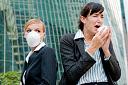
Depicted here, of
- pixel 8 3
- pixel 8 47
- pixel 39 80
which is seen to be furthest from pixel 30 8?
pixel 39 80

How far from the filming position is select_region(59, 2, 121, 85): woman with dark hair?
3.27 metres

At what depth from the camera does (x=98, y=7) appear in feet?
11.5

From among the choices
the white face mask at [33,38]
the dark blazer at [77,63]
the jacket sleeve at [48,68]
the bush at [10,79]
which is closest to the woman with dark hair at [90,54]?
the dark blazer at [77,63]

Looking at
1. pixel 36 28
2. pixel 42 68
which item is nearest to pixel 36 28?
pixel 36 28

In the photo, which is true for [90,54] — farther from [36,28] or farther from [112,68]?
[36,28]

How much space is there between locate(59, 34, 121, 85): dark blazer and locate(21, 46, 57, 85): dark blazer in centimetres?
25

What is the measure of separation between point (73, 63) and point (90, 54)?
192mm

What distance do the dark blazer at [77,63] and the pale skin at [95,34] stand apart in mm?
66

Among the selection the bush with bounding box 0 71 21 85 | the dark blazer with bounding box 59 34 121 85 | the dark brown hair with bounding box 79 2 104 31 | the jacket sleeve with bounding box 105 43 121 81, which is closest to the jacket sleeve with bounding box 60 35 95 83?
the dark blazer with bounding box 59 34 121 85

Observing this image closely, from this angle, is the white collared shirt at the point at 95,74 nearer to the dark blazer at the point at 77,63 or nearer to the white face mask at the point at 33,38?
the dark blazer at the point at 77,63

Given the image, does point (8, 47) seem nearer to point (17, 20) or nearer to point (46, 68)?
point (17, 20)

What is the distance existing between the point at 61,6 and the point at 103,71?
44.4m

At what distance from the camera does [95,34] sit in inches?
132

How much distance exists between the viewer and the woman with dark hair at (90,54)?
3.27 meters
